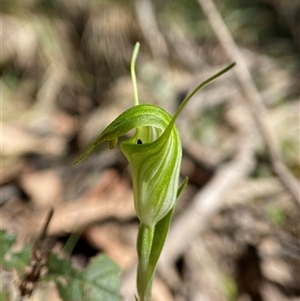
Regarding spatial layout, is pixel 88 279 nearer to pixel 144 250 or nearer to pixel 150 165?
pixel 144 250

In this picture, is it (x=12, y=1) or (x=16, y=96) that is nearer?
(x=16, y=96)

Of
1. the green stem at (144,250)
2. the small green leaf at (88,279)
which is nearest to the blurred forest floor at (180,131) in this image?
the small green leaf at (88,279)

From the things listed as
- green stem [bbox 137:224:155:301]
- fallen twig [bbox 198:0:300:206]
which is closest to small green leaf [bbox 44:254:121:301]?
green stem [bbox 137:224:155:301]

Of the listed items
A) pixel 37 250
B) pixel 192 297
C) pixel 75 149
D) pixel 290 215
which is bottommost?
pixel 290 215

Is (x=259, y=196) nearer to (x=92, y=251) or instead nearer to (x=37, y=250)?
(x=92, y=251)

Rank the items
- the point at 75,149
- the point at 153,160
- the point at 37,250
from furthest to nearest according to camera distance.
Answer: the point at 75,149, the point at 37,250, the point at 153,160

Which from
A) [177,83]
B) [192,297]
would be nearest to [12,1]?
[177,83]
